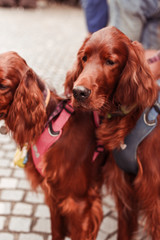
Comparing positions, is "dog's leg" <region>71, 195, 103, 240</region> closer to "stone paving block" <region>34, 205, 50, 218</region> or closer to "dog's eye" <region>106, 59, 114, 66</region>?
"stone paving block" <region>34, 205, 50, 218</region>

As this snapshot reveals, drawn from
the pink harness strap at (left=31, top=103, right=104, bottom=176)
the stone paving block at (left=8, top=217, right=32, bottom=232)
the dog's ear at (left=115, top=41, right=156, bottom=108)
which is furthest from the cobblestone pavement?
the dog's ear at (left=115, top=41, right=156, bottom=108)

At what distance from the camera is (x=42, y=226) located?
306 centimetres

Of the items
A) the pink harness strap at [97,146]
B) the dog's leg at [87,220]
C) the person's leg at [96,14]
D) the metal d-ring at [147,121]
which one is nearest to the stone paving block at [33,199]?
the dog's leg at [87,220]

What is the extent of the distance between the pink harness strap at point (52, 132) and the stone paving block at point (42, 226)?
0.96 m

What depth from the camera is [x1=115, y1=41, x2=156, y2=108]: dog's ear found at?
1929mm

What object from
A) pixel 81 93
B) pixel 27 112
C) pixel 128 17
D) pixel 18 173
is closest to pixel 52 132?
pixel 27 112

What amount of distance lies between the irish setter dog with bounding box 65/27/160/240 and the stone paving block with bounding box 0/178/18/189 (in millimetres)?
1500

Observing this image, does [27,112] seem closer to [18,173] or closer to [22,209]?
[22,209]

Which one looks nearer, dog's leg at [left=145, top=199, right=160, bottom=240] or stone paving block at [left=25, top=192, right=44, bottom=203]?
dog's leg at [left=145, top=199, right=160, bottom=240]

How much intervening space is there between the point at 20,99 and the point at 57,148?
444 millimetres

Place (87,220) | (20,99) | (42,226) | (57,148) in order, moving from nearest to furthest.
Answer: (20,99) → (57,148) → (87,220) → (42,226)

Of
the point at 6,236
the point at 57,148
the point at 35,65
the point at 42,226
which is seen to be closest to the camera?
the point at 57,148

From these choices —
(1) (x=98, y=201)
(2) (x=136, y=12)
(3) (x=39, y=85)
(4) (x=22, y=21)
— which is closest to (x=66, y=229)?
(1) (x=98, y=201)

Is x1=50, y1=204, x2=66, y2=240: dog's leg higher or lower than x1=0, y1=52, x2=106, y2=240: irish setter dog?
lower
